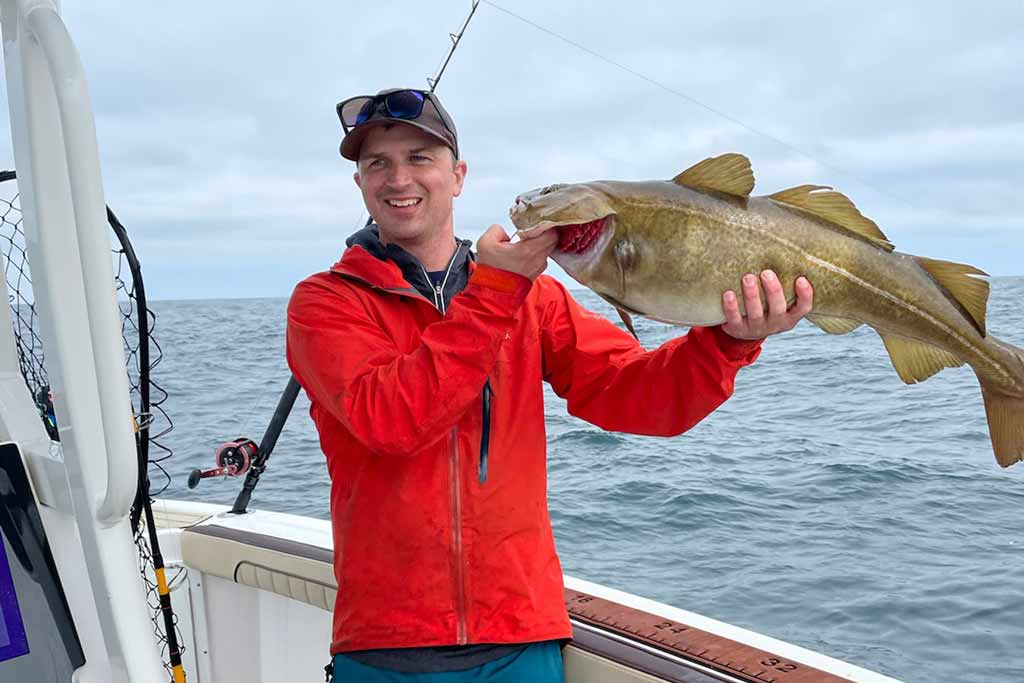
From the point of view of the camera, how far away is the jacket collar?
2.53m

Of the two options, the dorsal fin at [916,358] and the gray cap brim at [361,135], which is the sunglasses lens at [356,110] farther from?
the dorsal fin at [916,358]

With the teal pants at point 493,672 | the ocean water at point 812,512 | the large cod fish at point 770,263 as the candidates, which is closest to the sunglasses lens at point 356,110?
the large cod fish at point 770,263

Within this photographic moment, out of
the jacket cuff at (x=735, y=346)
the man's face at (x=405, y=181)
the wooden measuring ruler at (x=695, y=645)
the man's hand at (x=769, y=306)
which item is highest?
the man's face at (x=405, y=181)

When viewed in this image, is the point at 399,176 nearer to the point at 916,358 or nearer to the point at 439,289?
the point at 439,289

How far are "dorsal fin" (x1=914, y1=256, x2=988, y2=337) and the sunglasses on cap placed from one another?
4.71 feet

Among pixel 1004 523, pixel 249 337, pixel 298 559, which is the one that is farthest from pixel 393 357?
pixel 249 337

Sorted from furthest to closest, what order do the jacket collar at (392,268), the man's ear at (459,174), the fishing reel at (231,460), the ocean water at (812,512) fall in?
the ocean water at (812,512), the fishing reel at (231,460), the man's ear at (459,174), the jacket collar at (392,268)

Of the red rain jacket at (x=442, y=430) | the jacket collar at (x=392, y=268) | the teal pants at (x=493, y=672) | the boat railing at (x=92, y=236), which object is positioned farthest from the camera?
the jacket collar at (x=392, y=268)

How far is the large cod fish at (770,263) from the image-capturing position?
1938 millimetres

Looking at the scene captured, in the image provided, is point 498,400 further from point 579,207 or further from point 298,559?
point 298,559

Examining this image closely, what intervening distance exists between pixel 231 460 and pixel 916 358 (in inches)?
122

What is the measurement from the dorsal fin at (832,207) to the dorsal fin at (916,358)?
22cm

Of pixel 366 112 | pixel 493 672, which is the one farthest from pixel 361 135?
pixel 493 672

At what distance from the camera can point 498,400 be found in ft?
8.22
